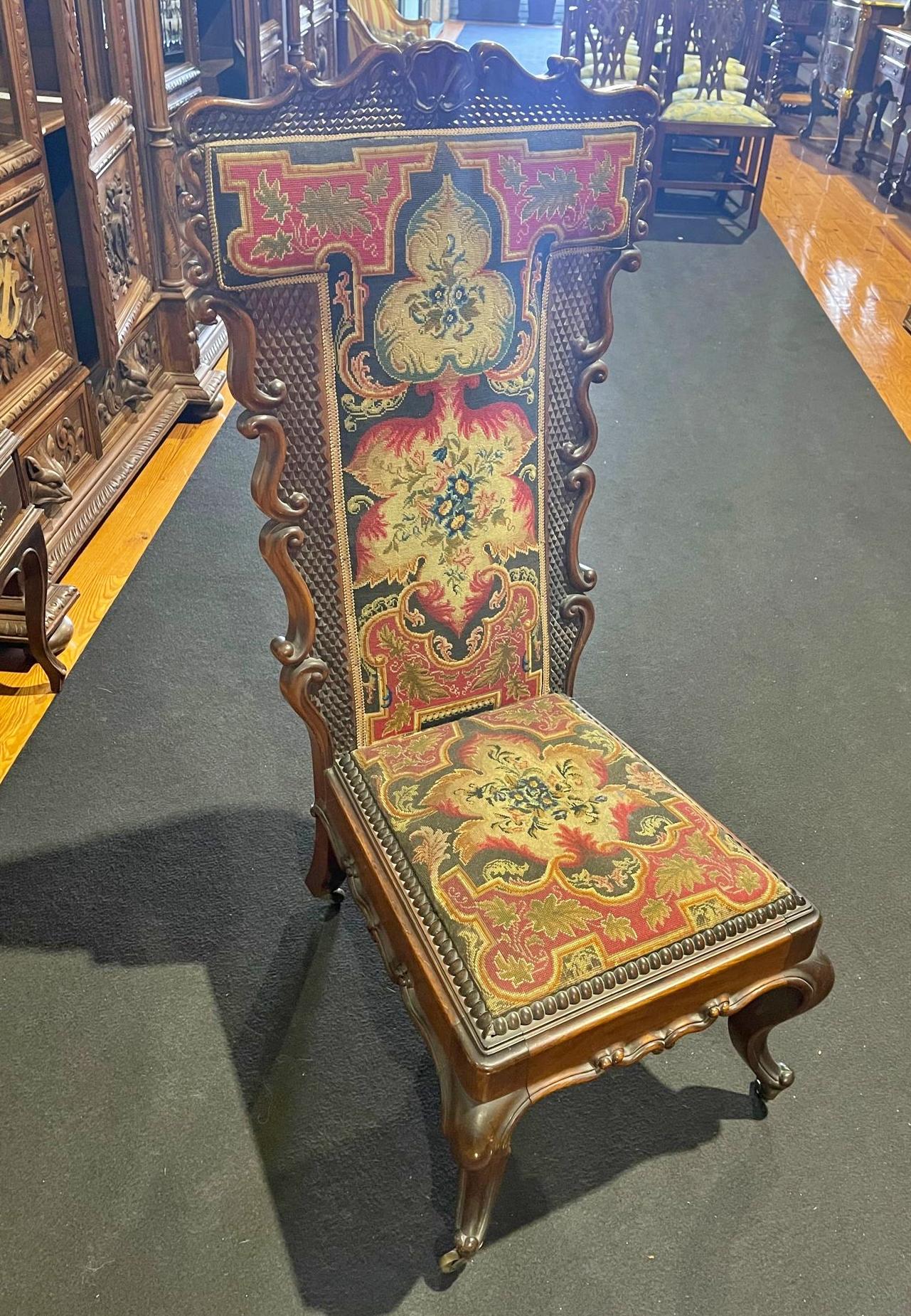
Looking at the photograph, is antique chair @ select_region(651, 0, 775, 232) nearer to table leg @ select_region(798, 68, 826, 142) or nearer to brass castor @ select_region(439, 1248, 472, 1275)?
table leg @ select_region(798, 68, 826, 142)

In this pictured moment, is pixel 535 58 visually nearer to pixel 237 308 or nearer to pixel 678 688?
pixel 678 688

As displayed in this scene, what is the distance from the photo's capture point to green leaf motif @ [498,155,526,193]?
3.85ft

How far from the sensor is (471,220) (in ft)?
3.90

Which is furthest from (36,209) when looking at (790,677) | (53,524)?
(790,677)

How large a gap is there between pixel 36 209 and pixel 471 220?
1.54 metres

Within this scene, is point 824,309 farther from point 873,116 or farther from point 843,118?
point 843,118

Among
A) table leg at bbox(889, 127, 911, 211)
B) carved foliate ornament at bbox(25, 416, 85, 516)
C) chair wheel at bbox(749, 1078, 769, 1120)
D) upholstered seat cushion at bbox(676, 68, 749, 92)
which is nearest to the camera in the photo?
chair wheel at bbox(749, 1078, 769, 1120)

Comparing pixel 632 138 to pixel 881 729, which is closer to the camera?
pixel 632 138

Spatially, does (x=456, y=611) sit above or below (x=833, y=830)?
above

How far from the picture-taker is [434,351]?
1239mm

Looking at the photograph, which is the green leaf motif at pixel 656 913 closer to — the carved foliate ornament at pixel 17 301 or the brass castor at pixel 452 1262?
the brass castor at pixel 452 1262

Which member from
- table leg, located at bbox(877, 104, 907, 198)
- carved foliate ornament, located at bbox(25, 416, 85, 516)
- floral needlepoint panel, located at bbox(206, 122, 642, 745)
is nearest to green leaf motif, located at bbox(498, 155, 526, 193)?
floral needlepoint panel, located at bbox(206, 122, 642, 745)

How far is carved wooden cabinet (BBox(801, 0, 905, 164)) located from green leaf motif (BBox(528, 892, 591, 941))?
21.4ft

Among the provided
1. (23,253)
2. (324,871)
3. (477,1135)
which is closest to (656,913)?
(477,1135)
